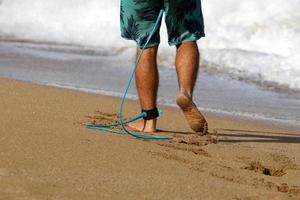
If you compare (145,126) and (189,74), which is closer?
(189,74)

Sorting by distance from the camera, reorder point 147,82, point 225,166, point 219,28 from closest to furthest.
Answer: point 225,166 < point 147,82 < point 219,28

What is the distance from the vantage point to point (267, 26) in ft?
37.8

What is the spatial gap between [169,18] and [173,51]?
5291 millimetres

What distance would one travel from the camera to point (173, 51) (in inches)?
371

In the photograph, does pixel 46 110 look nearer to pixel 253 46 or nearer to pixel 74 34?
pixel 253 46

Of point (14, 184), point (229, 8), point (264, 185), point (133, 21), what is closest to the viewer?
point (14, 184)

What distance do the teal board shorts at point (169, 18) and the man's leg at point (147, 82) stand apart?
0.07m

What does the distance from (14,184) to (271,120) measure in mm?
3074

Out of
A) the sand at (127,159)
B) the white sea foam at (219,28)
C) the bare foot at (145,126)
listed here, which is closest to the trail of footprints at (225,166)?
the sand at (127,159)

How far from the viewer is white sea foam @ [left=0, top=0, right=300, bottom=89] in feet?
29.0

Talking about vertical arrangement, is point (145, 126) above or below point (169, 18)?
below

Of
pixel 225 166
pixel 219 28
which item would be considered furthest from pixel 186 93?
pixel 219 28

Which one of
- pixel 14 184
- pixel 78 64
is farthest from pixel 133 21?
pixel 78 64

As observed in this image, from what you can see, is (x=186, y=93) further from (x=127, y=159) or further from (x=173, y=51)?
(x=173, y=51)
